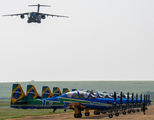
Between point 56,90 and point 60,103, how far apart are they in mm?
16721

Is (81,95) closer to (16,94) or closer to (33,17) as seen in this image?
(16,94)

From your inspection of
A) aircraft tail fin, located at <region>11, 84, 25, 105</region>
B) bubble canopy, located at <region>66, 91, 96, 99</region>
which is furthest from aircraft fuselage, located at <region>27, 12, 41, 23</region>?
bubble canopy, located at <region>66, 91, 96, 99</region>

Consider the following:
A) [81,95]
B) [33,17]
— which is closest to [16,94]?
[81,95]

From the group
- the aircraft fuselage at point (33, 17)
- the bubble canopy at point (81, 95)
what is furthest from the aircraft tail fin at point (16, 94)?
the aircraft fuselage at point (33, 17)

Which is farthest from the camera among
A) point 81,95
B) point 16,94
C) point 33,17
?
point 33,17

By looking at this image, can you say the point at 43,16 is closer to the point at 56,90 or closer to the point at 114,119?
the point at 56,90

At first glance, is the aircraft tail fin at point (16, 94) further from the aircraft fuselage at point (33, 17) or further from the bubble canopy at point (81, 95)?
the aircraft fuselage at point (33, 17)

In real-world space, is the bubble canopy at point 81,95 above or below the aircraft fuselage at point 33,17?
below

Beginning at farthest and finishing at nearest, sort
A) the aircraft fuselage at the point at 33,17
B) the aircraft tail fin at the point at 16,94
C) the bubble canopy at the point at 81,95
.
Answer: the aircraft fuselage at the point at 33,17
the aircraft tail fin at the point at 16,94
the bubble canopy at the point at 81,95

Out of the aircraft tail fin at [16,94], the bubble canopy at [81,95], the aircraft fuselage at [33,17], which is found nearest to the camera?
the bubble canopy at [81,95]

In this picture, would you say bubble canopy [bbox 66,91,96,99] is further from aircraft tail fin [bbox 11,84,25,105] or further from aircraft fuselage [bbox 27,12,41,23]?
aircraft fuselage [bbox 27,12,41,23]

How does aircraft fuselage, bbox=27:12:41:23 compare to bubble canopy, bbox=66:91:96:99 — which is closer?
bubble canopy, bbox=66:91:96:99

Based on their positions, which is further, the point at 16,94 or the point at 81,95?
the point at 16,94

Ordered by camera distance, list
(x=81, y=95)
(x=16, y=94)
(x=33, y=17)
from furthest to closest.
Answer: (x=33, y=17) → (x=16, y=94) → (x=81, y=95)
